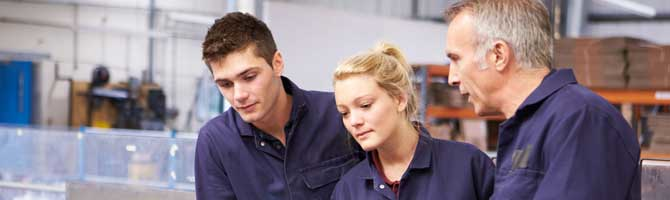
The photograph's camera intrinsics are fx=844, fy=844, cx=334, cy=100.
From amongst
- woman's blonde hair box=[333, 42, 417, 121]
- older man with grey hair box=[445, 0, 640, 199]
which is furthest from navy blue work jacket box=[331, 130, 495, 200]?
older man with grey hair box=[445, 0, 640, 199]

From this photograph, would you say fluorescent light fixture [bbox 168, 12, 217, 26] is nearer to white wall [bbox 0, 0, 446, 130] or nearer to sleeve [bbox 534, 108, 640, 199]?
white wall [bbox 0, 0, 446, 130]

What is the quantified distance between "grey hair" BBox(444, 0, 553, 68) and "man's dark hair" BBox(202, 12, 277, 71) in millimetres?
754

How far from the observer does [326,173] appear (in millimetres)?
2256

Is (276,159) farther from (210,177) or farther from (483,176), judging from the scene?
(483,176)

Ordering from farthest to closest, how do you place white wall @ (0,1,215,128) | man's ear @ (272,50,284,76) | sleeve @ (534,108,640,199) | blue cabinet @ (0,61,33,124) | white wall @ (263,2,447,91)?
white wall @ (0,1,215,128) < blue cabinet @ (0,61,33,124) < white wall @ (263,2,447,91) < man's ear @ (272,50,284,76) < sleeve @ (534,108,640,199)

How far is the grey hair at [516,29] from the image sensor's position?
58.5 inches

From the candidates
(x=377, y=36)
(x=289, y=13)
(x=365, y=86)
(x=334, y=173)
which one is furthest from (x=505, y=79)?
(x=377, y=36)

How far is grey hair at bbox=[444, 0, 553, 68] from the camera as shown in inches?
58.5

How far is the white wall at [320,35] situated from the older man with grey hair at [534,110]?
21.7ft

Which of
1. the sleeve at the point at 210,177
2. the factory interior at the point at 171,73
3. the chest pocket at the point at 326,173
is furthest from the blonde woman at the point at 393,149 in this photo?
the factory interior at the point at 171,73

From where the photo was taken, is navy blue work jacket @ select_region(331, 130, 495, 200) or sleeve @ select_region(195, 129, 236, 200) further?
sleeve @ select_region(195, 129, 236, 200)

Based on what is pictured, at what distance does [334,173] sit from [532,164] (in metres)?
0.89

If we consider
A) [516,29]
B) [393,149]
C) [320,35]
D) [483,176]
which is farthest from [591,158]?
[320,35]

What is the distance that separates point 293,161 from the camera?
7.42ft
